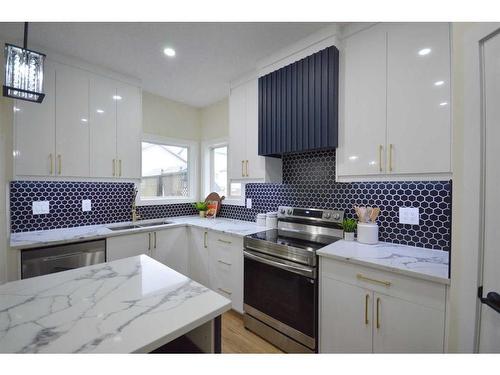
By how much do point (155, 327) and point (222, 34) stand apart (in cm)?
204

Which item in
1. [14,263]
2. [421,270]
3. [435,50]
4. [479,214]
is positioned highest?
[435,50]

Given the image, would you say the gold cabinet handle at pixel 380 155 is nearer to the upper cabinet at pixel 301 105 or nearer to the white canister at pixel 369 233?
the upper cabinet at pixel 301 105

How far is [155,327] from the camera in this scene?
69 cm

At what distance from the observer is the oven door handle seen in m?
1.60

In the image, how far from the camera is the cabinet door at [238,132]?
8.16 ft

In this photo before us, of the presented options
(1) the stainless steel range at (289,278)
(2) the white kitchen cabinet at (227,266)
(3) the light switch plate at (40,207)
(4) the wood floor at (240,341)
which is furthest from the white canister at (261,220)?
(3) the light switch plate at (40,207)

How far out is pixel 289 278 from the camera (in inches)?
67.6

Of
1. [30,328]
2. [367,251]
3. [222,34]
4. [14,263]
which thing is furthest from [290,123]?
[14,263]

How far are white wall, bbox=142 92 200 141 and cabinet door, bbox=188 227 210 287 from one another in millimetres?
1484

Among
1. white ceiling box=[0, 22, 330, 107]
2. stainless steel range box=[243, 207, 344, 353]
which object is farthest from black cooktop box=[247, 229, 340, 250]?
white ceiling box=[0, 22, 330, 107]

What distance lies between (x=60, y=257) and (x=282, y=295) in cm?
188

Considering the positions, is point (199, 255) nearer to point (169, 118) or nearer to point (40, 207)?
point (40, 207)

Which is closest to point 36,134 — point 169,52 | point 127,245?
point 127,245
